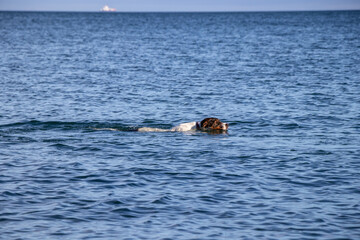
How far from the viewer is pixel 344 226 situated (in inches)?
400

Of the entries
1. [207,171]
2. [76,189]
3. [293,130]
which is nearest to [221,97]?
[293,130]

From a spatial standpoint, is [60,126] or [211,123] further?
[60,126]

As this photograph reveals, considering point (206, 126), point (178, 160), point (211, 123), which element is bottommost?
point (178, 160)

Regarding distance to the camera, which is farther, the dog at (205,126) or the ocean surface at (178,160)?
the dog at (205,126)

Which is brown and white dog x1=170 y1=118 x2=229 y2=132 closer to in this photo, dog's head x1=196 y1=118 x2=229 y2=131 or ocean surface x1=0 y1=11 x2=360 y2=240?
dog's head x1=196 y1=118 x2=229 y2=131

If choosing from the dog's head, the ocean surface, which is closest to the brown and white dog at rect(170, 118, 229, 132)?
the dog's head

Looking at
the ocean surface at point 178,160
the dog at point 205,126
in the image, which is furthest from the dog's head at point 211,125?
the ocean surface at point 178,160

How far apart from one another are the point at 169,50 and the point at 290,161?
1736 inches

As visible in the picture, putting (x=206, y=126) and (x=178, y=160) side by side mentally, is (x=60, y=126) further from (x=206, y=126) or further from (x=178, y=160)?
(x=178, y=160)

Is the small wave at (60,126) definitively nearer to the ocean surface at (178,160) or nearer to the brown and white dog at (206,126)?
the ocean surface at (178,160)

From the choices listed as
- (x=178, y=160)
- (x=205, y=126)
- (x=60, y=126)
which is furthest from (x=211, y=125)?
(x=60, y=126)

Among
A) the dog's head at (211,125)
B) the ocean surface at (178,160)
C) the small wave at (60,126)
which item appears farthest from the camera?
the small wave at (60,126)

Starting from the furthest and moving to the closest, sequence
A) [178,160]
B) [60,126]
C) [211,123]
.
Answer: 1. [60,126]
2. [211,123]
3. [178,160]

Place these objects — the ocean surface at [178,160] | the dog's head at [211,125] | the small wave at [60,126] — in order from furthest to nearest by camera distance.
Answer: the small wave at [60,126], the dog's head at [211,125], the ocean surface at [178,160]
